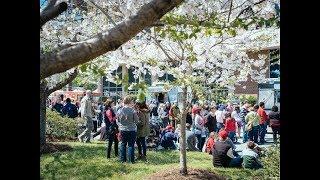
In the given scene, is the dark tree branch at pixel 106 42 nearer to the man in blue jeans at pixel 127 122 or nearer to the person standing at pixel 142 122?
the man in blue jeans at pixel 127 122

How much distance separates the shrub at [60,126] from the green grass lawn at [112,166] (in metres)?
1.89

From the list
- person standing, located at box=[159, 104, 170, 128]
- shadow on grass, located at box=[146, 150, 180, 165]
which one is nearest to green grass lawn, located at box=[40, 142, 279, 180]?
shadow on grass, located at box=[146, 150, 180, 165]

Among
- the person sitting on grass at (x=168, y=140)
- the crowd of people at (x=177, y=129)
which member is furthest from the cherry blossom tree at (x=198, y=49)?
the person sitting on grass at (x=168, y=140)

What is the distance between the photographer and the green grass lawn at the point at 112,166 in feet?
32.2

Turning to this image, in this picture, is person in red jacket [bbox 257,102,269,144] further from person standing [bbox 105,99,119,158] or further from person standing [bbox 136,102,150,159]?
person standing [bbox 105,99,119,158]

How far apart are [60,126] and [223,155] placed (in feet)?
21.0

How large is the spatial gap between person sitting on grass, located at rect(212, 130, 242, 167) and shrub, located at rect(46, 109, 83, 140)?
229 inches

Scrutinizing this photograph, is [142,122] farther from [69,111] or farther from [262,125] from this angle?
[69,111]

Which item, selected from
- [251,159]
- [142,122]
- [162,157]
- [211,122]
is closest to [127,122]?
[142,122]

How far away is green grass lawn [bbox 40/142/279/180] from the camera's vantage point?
9.82 meters

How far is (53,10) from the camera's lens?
96.6 inches

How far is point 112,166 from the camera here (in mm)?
10789
